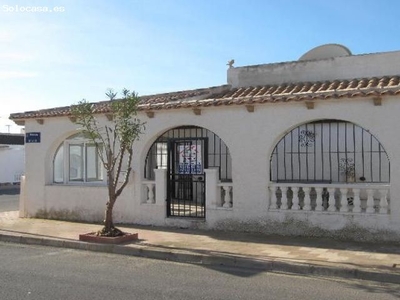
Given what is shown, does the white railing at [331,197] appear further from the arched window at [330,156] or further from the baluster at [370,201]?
the arched window at [330,156]

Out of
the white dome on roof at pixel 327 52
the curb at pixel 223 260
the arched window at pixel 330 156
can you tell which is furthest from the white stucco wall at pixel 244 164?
the white dome on roof at pixel 327 52

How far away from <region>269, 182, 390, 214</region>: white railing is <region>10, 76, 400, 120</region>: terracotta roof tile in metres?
1.66

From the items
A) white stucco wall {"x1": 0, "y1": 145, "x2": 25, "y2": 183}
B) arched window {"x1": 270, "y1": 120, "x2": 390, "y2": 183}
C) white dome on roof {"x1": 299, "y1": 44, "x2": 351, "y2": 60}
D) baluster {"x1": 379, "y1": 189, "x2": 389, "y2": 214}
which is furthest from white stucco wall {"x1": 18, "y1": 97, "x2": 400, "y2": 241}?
white stucco wall {"x1": 0, "y1": 145, "x2": 25, "y2": 183}

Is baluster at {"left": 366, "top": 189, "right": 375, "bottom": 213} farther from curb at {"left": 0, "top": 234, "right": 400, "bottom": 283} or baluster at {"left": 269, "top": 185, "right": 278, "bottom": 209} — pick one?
curb at {"left": 0, "top": 234, "right": 400, "bottom": 283}

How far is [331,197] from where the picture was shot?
9164mm

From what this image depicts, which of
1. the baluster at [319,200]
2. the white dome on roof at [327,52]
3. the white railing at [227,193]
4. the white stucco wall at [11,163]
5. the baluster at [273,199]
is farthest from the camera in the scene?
the white stucco wall at [11,163]

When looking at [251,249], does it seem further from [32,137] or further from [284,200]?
[32,137]

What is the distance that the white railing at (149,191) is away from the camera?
36.9 ft

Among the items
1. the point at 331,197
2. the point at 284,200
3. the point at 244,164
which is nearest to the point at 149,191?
the point at 244,164

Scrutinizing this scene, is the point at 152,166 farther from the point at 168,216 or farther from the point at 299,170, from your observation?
the point at 299,170

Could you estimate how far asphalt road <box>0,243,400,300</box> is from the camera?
5.82 m

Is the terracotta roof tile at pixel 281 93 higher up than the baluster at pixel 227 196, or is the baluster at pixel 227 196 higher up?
the terracotta roof tile at pixel 281 93

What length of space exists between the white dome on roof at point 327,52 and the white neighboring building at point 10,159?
74.3 ft

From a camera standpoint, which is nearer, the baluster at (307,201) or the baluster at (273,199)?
the baluster at (307,201)
